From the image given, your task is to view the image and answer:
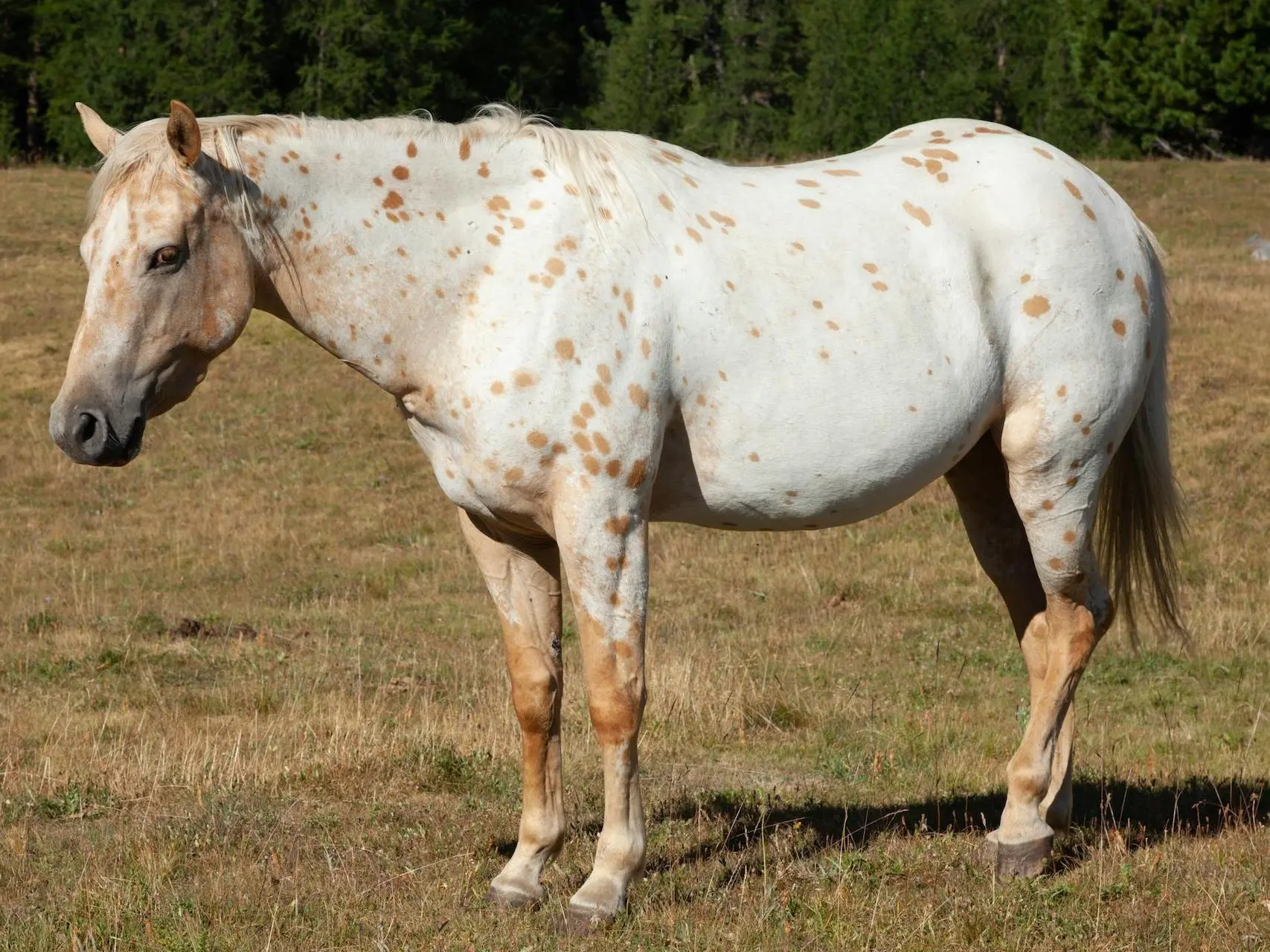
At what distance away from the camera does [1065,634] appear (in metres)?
5.09

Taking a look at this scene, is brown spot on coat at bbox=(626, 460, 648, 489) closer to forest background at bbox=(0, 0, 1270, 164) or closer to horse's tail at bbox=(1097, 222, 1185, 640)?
horse's tail at bbox=(1097, 222, 1185, 640)

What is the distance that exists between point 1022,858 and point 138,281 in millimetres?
3271

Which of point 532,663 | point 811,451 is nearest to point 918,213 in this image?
point 811,451

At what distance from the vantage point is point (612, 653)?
14.3 feet

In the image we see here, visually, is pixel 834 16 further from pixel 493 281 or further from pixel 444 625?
pixel 493 281

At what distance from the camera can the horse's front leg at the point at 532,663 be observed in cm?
464

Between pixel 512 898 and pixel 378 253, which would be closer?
pixel 378 253

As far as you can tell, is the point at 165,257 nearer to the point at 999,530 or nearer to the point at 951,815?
the point at 999,530

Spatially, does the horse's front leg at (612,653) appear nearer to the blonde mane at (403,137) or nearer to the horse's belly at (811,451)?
the horse's belly at (811,451)

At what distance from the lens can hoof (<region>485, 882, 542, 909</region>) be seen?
4.52m

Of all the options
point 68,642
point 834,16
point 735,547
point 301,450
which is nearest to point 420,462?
point 301,450

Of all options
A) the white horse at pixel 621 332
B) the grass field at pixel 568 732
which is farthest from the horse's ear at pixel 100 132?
the grass field at pixel 568 732

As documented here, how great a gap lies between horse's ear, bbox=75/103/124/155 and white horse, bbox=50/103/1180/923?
18 millimetres

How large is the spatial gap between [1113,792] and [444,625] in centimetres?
488
